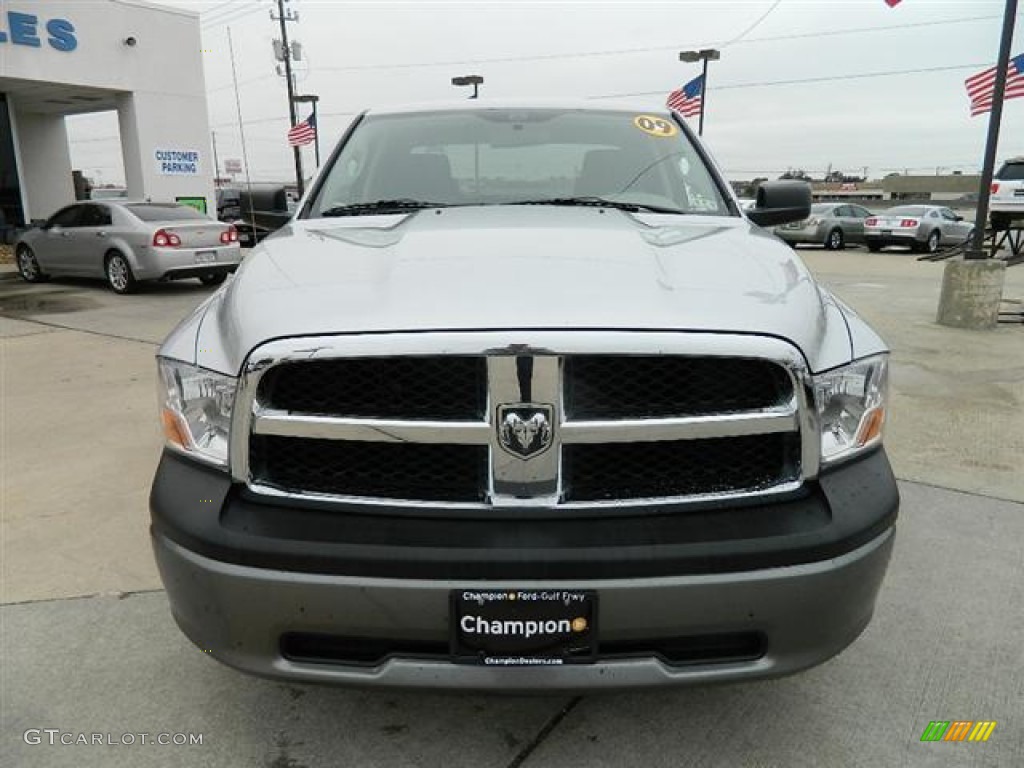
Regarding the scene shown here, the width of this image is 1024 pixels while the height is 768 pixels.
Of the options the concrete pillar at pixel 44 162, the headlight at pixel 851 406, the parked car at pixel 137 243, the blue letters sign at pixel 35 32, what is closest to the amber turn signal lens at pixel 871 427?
the headlight at pixel 851 406

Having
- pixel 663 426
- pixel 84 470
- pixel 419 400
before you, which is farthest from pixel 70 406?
pixel 663 426

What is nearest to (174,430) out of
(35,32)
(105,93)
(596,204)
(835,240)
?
(596,204)

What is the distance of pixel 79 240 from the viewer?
12.3 meters

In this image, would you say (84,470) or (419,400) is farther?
(84,470)

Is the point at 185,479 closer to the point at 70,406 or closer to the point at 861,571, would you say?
the point at 861,571

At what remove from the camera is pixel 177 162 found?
1927 cm

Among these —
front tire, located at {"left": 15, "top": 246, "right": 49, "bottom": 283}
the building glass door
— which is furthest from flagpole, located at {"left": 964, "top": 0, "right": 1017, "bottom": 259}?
the building glass door

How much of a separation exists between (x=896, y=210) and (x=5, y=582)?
24.5 m

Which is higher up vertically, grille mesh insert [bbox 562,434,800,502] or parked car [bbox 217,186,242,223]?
parked car [bbox 217,186,242,223]

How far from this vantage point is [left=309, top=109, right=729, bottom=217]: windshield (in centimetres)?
307

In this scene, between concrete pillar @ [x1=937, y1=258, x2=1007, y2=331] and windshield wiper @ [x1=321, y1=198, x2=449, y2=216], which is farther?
concrete pillar @ [x1=937, y1=258, x2=1007, y2=331]

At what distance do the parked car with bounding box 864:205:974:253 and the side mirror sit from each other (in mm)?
20832


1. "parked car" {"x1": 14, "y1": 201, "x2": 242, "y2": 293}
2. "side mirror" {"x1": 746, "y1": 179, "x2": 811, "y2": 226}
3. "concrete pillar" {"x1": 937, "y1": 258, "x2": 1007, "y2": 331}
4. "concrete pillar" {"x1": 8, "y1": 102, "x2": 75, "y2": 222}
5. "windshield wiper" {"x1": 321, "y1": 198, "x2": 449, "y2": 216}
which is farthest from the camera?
"concrete pillar" {"x1": 8, "y1": 102, "x2": 75, "y2": 222}

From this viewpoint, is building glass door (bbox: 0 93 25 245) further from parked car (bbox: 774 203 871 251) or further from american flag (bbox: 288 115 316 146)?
parked car (bbox: 774 203 871 251)
